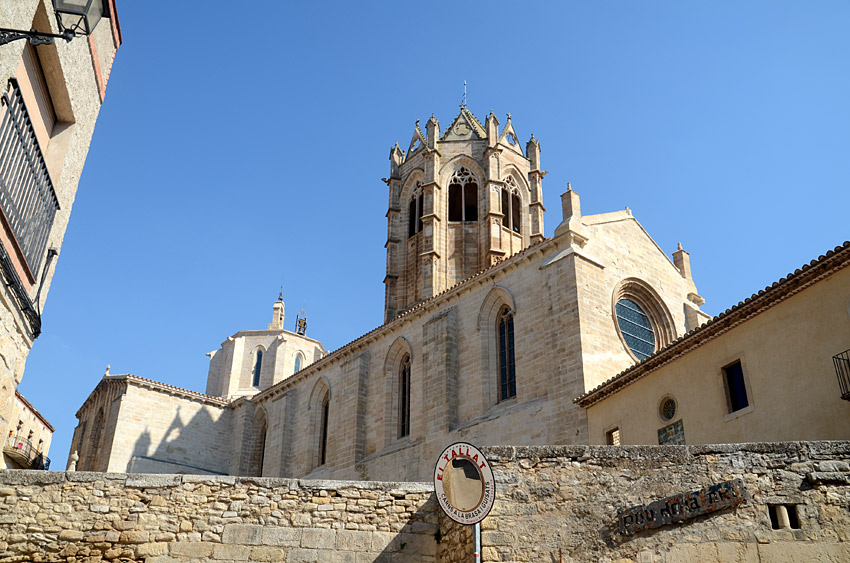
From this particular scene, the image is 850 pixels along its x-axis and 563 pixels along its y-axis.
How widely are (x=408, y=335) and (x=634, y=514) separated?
54.6 feet

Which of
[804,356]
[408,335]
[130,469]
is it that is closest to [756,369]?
[804,356]

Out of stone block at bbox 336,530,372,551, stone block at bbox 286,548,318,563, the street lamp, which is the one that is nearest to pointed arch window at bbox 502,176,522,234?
stone block at bbox 336,530,372,551

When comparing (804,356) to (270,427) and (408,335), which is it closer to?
(408,335)

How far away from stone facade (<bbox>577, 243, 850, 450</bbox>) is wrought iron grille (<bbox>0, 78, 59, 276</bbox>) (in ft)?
34.9

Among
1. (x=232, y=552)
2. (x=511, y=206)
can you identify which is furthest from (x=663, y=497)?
(x=511, y=206)

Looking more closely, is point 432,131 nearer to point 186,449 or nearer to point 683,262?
point 683,262

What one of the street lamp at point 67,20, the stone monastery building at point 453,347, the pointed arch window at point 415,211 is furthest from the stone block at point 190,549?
the pointed arch window at point 415,211

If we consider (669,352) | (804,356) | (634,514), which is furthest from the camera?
(669,352)

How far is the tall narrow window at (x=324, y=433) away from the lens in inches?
1078

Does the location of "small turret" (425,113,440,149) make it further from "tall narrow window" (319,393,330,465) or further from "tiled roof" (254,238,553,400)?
"tall narrow window" (319,393,330,465)

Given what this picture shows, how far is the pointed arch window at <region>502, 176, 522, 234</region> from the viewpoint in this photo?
34031mm

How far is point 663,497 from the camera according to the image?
862cm

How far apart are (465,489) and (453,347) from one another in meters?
15.1

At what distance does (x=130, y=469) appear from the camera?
93.6 feet
